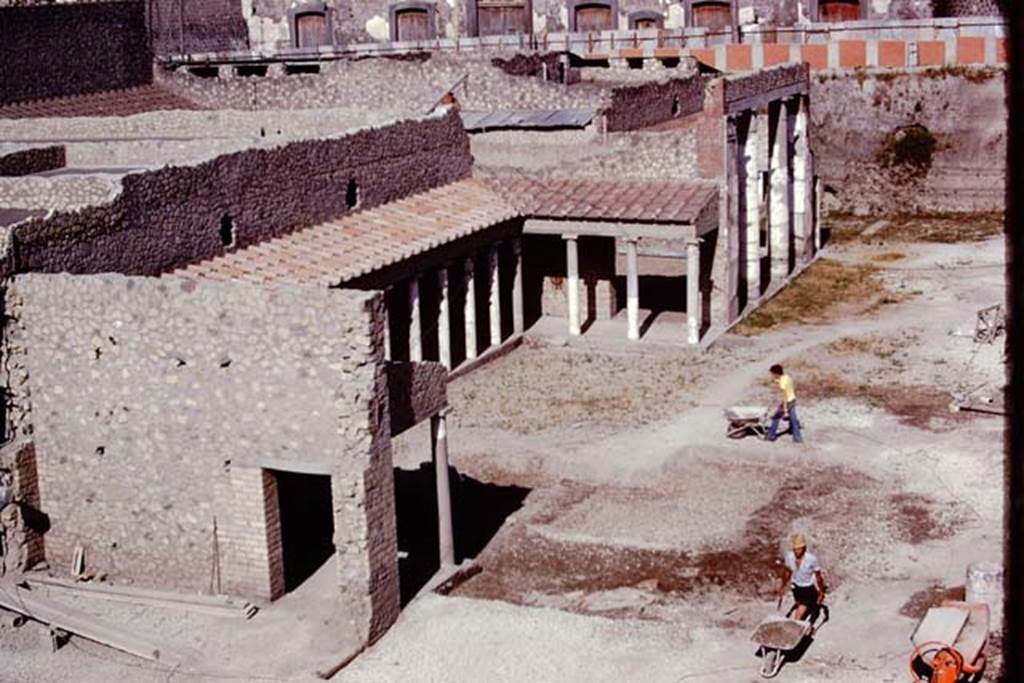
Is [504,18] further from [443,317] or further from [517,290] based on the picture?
[443,317]

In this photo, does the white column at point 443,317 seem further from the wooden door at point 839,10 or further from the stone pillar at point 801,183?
the wooden door at point 839,10

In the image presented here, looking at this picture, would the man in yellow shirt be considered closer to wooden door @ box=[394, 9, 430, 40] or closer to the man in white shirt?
the man in white shirt

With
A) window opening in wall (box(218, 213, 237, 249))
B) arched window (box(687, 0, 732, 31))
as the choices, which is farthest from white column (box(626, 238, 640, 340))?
arched window (box(687, 0, 732, 31))

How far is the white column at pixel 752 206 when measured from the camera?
33.2m

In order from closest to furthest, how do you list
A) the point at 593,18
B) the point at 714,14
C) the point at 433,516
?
the point at 433,516, the point at 714,14, the point at 593,18

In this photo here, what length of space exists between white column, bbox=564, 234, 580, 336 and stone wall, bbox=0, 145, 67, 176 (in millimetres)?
10554

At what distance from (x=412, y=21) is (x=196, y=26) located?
27.1ft

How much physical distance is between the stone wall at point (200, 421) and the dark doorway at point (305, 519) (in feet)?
5.66

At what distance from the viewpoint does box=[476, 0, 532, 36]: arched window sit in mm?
52938

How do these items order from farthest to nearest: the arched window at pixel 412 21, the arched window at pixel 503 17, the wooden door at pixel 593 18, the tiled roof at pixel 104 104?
1. the arched window at pixel 412 21
2. the arched window at pixel 503 17
3. the wooden door at pixel 593 18
4. the tiled roof at pixel 104 104

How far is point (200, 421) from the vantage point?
16.7 meters

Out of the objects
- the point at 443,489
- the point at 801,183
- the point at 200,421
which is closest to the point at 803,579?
the point at 443,489

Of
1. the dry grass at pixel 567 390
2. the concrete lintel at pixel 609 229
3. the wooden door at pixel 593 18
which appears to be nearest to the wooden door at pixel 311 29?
the wooden door at pixel 593 18

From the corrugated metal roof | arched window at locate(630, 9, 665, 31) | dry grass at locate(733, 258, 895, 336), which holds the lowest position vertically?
dry grass at locate(733, 258, 895, 336)
